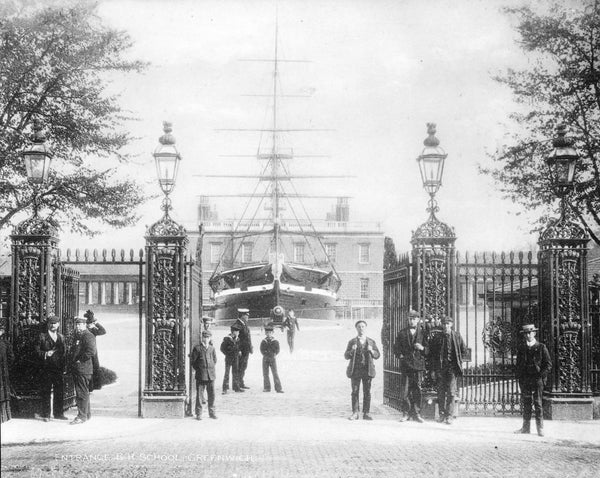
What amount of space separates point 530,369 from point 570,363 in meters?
1.50

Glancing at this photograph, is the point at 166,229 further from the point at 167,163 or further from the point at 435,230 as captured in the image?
the point at 435,230

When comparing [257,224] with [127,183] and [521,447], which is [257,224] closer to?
[127,183]

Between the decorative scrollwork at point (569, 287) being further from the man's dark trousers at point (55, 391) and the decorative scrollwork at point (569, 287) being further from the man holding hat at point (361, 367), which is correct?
the man's dark trousers at point (55, 391)

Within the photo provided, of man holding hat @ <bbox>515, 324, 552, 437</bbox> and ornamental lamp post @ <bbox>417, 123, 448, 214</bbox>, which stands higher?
ornamental lamp post @ <bbox>417, 123, 448, 214</bbox>

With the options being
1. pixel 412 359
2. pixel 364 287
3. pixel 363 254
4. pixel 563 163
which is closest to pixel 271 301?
pixel 364 287

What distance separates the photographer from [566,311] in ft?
39.2

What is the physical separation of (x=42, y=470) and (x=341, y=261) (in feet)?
194

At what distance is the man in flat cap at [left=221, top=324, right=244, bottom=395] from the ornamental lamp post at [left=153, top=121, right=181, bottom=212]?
15.0ft

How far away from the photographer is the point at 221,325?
50.7 meters

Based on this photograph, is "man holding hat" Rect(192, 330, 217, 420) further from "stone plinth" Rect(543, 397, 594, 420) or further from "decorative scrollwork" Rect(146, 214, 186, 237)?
"stone plinth" Rect(543, 397, 594, 420)

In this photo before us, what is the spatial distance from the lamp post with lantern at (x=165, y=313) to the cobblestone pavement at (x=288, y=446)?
0.43 meters

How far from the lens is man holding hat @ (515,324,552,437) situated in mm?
10625

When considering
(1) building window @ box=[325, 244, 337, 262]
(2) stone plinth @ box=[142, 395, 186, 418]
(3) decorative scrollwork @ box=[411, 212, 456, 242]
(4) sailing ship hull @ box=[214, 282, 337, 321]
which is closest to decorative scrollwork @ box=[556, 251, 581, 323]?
(3) decorative scrollwork @ box=[411, 212, 456, 242]

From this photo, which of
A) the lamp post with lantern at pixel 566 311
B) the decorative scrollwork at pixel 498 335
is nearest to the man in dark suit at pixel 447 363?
the decorative scrollwork at pixel 498 335
